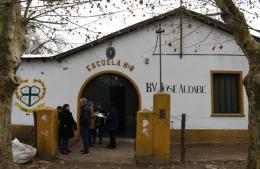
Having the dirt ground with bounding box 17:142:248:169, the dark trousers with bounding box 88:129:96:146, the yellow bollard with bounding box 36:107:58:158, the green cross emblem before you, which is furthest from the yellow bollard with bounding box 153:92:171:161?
the green cross emblem

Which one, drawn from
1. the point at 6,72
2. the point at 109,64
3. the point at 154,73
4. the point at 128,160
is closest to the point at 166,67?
the point at 154,73

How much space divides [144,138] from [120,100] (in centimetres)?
516

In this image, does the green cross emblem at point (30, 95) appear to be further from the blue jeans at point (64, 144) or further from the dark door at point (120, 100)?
the blue jeans at point (64, 144)

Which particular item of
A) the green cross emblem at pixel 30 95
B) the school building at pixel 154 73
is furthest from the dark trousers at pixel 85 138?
the green cross emblem at pixel 30 95

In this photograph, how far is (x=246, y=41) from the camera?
10.1 metres

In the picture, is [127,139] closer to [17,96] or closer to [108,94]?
[108,94]

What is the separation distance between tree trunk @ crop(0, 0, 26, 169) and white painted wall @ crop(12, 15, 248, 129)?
7354 millimetres

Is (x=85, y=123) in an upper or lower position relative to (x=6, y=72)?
lower

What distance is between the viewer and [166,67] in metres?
17.1

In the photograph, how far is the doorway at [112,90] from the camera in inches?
684

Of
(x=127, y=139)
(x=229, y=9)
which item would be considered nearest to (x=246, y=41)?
(x=229, y=9)

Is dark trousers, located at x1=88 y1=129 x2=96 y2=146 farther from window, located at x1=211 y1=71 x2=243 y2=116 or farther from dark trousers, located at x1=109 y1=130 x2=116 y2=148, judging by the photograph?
window, located at x1=211 y1=71 x2=243 y2=116

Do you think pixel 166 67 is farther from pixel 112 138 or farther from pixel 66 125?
pixel 66 125

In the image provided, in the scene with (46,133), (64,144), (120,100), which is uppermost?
(120,100)
